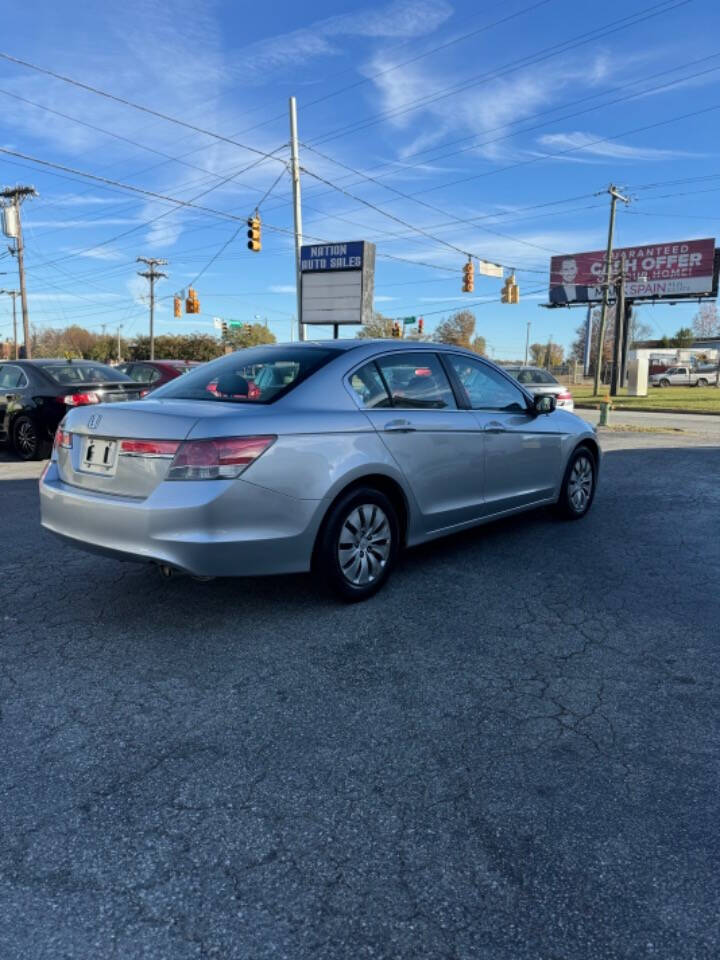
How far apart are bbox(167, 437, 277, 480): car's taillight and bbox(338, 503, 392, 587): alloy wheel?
2.63 feet

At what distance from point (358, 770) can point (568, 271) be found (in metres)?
54.5

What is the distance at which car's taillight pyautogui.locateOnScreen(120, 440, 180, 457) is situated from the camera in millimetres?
3398

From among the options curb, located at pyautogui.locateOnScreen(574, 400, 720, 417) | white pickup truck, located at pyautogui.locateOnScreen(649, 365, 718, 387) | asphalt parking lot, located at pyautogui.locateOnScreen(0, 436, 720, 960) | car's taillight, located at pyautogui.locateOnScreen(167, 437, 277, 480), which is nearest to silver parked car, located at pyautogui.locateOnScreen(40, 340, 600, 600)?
car's taillight, located at pyautogui.locateOnScreen(167, 437, 277, 480)

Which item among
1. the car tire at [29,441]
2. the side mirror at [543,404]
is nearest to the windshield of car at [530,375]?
the car tire at [29,441]

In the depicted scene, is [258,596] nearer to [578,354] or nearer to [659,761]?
[659,761]

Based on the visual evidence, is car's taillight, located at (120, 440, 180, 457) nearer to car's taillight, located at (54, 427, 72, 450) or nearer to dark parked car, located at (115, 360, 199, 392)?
car's taillight, located at (54, 427, 72, 450)

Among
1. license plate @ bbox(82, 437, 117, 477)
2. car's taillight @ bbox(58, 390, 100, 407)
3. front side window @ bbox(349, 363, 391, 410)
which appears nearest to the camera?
license plate @ bbox(82, 437, 117, 477)

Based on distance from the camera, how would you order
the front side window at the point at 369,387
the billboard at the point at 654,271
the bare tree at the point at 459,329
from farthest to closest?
the bare tree at the point at 459,329 < the billboard at the point at 654,271 < the front side window at the point at 369,387

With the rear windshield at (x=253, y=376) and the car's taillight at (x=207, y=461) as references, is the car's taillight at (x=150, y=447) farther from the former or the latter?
the rear windshield at (x=253, y=376)

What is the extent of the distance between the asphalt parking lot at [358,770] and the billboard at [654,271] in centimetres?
4473

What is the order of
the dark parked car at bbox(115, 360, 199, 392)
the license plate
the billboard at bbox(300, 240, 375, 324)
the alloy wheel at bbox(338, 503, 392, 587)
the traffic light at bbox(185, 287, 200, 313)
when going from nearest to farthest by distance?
the license plate
the alloy wheel at bbox(338, 503, 392, 587)
the dark parked car at bbox(115, 360, 199, 392)
the billboard at bbox(300, 240, 375, 324)
the traffic light at bbox(185, 287, 200, 313)

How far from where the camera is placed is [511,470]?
527 centimetres

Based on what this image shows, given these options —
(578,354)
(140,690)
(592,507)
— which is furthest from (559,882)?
(578,354)

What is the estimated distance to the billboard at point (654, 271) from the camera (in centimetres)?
4553
